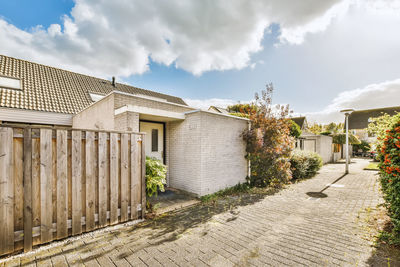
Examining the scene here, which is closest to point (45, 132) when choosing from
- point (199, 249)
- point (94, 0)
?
point (199, 249)

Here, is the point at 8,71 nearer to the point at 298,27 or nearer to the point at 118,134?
the point at 118,134

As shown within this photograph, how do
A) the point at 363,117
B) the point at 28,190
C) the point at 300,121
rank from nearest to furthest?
the point at 28,190 → the point at 300,121 → the point at 363,117

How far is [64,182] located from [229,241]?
3178mm

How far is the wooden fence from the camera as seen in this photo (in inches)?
99.2

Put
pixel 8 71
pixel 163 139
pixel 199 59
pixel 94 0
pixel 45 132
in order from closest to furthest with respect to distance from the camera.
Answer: pixel 45 132 < pixel 94 0 < pixel 163 139 < pixel 199 59 < pixel 8 71

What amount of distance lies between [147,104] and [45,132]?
365 cm

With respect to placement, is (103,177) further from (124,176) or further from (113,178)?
(124,176)

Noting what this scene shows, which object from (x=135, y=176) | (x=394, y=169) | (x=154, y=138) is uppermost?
(x=154, y=138)

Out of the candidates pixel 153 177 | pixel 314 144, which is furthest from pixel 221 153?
pixel 314 144

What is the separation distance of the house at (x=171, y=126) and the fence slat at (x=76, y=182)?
2.12 m

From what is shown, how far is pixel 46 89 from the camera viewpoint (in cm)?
1095

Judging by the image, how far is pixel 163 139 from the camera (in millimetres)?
7094

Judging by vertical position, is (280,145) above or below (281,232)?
above

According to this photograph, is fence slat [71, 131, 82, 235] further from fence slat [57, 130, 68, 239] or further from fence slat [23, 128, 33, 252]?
fence slat [23, 128, 33, 252]
